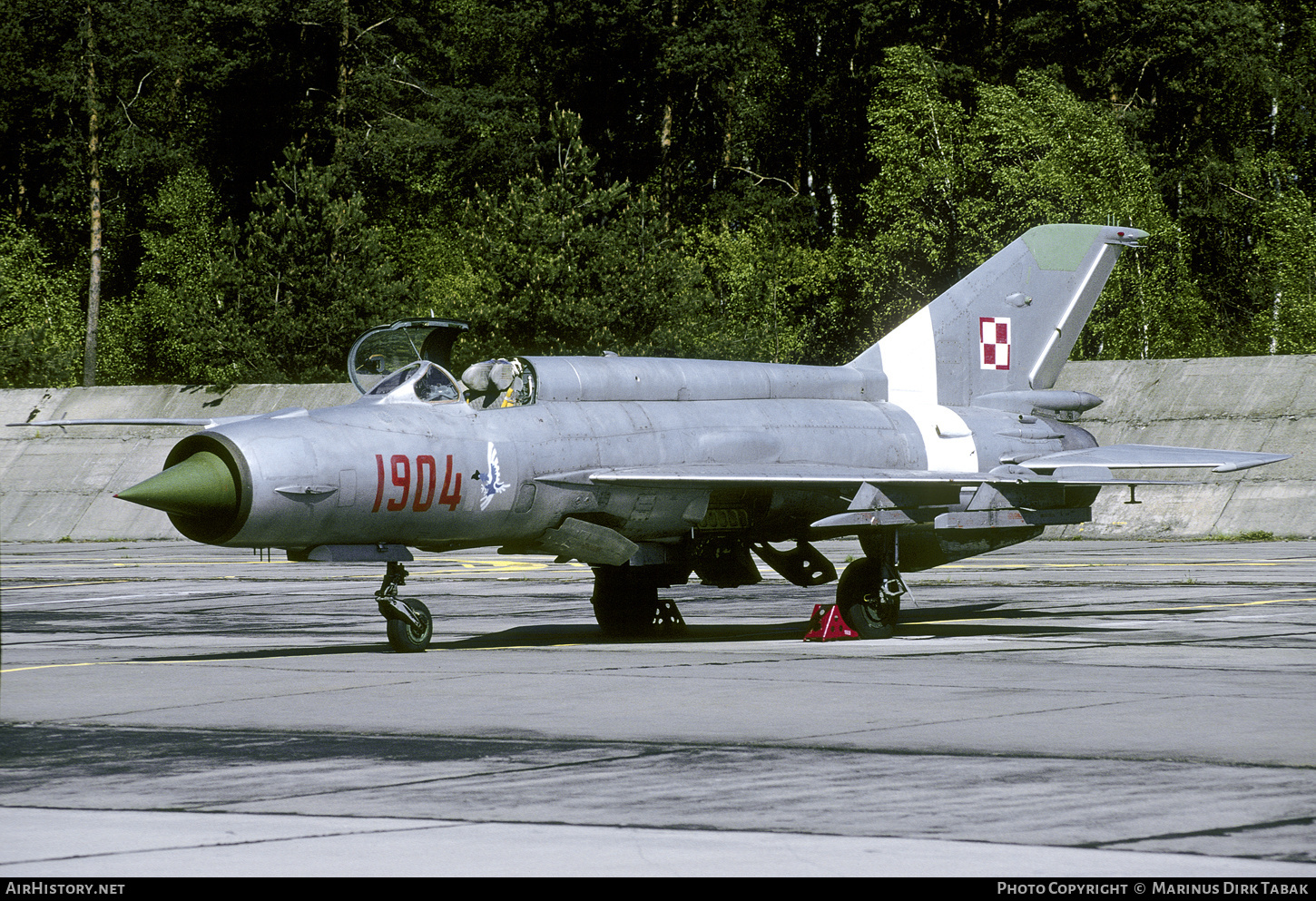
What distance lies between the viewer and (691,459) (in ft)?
52.4

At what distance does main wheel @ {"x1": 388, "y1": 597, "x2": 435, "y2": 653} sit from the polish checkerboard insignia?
25.0 ft

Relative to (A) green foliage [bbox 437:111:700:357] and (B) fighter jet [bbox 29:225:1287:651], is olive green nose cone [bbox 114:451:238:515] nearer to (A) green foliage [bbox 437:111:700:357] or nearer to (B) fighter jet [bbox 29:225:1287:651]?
(B) fighter jet [bbox 29:225:1287:651]

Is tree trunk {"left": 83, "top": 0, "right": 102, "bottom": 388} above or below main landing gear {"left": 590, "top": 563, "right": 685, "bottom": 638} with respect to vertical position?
above

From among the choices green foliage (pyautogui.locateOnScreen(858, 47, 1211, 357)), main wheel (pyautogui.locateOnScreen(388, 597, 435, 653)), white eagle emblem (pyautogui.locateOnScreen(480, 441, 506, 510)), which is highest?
green foliage (pyautogui.locateOnScreen(858, 47, 1211, 357))

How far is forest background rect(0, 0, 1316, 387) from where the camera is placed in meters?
53.7

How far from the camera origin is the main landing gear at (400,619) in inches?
571

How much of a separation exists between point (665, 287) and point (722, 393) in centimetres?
3017

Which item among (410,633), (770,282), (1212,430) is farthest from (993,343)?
(770,282)

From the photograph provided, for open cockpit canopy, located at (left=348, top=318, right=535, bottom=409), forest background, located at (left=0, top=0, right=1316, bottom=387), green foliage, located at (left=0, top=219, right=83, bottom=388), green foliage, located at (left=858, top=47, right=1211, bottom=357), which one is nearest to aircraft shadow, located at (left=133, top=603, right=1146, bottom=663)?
open cockpit canopy, located at (left=348, top=318, right=535, bottom=409)

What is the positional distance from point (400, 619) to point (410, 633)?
0.16 metres

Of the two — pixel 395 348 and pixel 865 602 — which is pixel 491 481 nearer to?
pixel 395 348

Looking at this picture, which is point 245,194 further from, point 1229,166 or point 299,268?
point 1229,166
